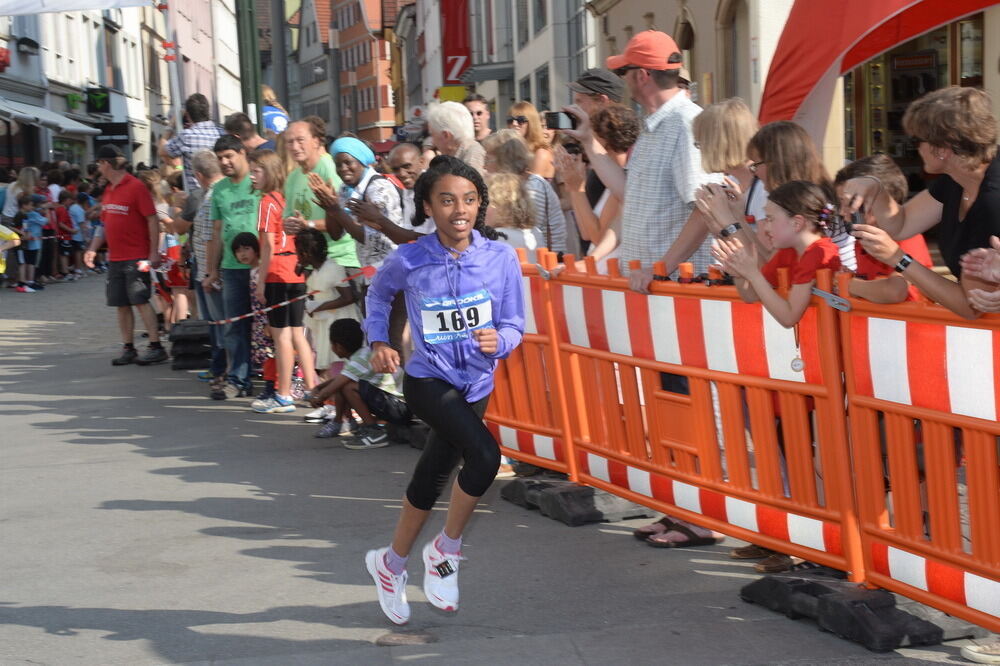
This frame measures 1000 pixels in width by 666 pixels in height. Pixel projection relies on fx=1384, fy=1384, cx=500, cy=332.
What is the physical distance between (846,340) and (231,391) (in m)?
7.45

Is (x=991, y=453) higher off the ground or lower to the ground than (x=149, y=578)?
higher

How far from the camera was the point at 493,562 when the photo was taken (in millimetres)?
5938

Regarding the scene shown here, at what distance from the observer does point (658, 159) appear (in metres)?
6.40

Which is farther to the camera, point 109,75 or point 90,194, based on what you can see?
point 109,75

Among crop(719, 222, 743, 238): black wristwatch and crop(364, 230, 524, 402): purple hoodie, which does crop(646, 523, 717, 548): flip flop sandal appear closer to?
crop(364, 230, 524, 402): purple hoodie

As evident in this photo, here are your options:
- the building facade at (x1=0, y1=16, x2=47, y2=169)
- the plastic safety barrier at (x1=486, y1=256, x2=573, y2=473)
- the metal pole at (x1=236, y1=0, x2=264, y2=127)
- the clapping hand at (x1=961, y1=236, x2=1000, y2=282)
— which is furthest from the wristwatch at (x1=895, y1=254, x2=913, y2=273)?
the building facade at (x1=0, y1=16, x2=47, y2=169)

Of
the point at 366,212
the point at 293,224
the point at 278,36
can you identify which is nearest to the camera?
the point at 366,212

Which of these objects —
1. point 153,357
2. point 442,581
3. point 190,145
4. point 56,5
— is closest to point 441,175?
point 442,581

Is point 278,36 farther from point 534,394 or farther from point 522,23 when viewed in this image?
point 522,23

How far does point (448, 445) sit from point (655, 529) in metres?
1.43

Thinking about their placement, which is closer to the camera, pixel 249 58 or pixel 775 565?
pixel 775 565

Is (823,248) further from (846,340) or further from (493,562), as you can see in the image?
(493,562)

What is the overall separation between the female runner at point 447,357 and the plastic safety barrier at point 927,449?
1317 mm

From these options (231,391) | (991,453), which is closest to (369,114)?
(231,391)
